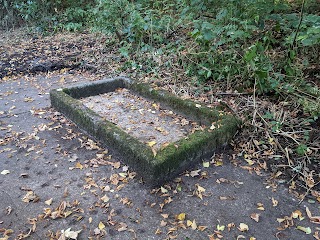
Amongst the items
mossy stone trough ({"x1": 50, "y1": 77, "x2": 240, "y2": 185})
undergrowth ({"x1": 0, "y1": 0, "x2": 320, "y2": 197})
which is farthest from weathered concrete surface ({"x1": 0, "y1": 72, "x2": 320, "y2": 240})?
undergrowth ({"x1": 0, "y1": 0, "x2": 320, "y2": 197})

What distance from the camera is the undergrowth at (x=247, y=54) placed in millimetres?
3209

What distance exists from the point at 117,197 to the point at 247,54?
2.05 m

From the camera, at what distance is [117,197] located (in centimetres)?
254

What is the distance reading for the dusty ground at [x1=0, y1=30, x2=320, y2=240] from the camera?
2.24m

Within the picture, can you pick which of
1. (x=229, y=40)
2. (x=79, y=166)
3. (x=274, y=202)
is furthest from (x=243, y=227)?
(x=229, y=40)

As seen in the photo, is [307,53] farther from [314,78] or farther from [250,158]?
[250,158]

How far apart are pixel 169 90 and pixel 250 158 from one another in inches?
64.4

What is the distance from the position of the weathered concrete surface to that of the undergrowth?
0.57 m

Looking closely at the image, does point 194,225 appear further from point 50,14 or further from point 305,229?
point 50,14

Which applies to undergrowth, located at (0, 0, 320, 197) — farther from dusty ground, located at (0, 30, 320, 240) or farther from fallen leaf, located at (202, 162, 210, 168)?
fallen leaf, located at (202, 162, 210, 168)

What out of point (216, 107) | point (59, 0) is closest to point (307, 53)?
point (216, 107)

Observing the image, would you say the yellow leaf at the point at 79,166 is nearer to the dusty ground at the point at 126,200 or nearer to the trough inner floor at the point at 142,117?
the dusty ground at the point at 126,200

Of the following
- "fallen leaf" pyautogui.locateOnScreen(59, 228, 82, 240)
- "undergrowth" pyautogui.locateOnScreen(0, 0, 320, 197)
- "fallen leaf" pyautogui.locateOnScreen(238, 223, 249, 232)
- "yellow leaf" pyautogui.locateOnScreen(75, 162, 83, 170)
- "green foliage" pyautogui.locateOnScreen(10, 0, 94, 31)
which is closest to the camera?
"fallen leaf" pyautogui.locateOnScreen(59, 228, 82, 240)

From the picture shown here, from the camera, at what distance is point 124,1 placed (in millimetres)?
6000
